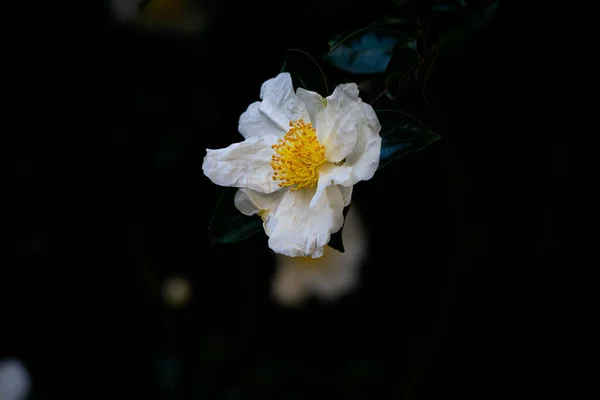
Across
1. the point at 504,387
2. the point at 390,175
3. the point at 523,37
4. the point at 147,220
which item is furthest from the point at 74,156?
the point at 504,387

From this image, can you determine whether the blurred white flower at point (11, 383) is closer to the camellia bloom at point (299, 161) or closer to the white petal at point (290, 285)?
the white petal at point (290, 285)

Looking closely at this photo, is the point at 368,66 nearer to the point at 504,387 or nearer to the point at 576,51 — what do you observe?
the point at 576,51

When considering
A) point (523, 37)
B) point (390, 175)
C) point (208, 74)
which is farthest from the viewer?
point (390, 175)

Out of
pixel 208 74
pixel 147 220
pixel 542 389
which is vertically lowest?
pixel 542 389

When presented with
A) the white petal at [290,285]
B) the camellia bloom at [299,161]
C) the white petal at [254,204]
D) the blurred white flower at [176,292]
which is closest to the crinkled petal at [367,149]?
the camellia bloom at [299,161]

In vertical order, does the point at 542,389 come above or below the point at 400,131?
below

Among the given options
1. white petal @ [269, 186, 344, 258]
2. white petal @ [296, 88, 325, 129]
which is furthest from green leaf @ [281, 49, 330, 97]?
white petal @ [269, 186, 344, 258]

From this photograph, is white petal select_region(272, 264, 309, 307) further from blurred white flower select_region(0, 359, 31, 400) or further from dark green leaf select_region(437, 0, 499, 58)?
dark green leaf select_region(437, 0, 499, 58)

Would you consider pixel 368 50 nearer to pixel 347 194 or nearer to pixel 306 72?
pixel 306 72
